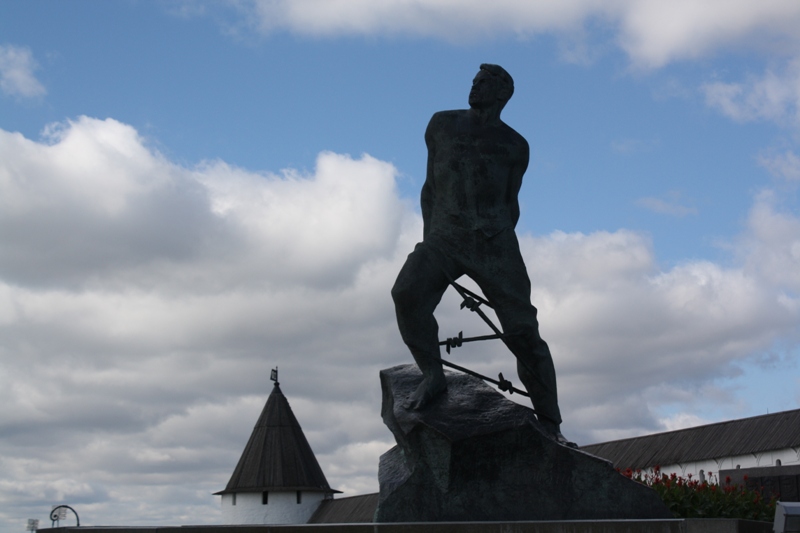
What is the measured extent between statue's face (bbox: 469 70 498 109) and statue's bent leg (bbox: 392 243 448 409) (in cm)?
115

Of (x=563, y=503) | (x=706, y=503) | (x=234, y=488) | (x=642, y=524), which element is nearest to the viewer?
(x=642, y=524)

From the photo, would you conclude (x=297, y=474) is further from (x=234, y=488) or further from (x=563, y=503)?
(x=563, y=503)

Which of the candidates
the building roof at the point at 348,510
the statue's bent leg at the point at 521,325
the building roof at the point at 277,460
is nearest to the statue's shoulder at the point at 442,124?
the statue's bent leg at the point at 521,325

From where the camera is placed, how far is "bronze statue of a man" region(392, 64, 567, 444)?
675cm

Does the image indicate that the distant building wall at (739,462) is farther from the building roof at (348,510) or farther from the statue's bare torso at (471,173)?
the statue's bare torso at (471,173)

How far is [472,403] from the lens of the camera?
21.8 feet

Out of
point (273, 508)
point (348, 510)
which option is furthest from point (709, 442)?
point (273, 508)

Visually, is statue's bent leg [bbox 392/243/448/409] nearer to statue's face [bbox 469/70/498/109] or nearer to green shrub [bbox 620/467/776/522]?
statue's face [bbox 469/70/498/109]

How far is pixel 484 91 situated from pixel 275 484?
26186 mm

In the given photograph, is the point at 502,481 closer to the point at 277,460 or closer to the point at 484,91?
the point at 484,91

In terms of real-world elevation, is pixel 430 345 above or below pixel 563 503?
above

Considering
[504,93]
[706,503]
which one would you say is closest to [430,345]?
[504,93]

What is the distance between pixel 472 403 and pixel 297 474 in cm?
2631

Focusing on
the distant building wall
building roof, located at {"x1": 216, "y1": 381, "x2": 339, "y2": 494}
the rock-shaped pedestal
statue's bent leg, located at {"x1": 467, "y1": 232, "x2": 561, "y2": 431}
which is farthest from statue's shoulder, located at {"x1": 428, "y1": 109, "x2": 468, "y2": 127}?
building roof, located at {"x1": 216, "y1": 381, "x2": 339, "y2": 494}
